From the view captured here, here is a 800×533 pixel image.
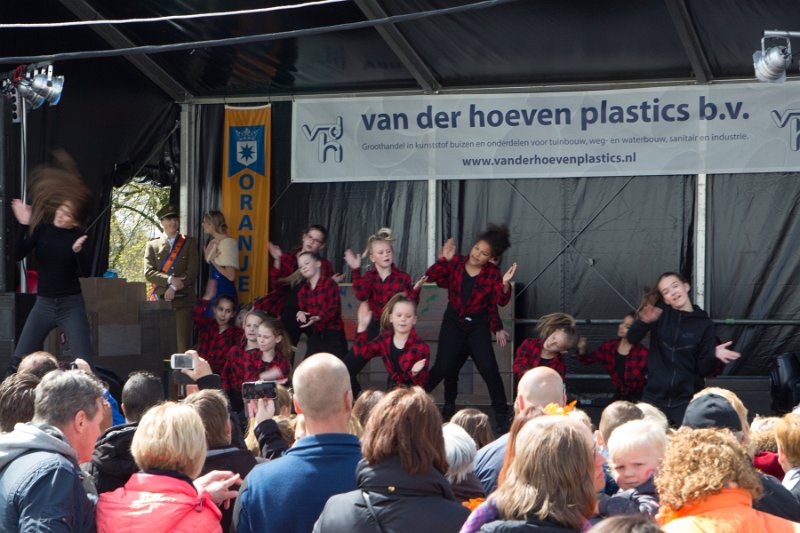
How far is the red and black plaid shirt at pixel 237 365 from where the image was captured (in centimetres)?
863

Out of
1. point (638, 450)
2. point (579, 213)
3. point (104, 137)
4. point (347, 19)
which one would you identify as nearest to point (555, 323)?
point (579, 213)

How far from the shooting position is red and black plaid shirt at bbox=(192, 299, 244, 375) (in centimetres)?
985

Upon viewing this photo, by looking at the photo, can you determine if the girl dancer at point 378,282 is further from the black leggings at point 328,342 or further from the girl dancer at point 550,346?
the girl dancer at point 550,346

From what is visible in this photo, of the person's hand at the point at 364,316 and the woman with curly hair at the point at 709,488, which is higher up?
the person's hand at the point at 364,316

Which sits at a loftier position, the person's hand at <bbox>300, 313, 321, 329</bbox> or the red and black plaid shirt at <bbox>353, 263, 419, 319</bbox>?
the red and black plaid shirt at <bbox>353, 263, 419, 319</bbox>

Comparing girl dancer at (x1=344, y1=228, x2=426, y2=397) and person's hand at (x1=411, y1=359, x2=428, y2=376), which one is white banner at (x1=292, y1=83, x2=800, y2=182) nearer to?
girl dancer at (x1=344, y1=228, x2=426, y2=397)

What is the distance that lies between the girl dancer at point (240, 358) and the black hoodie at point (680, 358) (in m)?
3.03

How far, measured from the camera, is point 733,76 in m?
9.41

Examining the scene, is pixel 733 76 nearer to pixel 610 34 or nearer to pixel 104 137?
pixel 610 34

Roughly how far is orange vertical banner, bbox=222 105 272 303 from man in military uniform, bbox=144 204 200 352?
18.5 inches

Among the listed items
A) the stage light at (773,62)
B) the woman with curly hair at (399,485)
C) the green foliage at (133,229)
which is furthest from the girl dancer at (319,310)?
the green foliage at (133,229)

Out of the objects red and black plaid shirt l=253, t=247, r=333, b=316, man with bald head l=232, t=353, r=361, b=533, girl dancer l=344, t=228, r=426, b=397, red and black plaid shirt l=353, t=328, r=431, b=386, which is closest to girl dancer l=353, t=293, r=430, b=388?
red and black plaid shirt l=353, t=328, r=431, b=386

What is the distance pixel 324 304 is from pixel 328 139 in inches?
80.7

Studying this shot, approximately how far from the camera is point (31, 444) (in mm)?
3002
